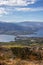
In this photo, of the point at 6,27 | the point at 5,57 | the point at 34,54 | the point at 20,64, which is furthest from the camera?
the point at 6,27

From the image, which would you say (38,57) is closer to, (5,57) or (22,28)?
(5,57)

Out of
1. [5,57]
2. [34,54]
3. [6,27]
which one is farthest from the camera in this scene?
[6,27]

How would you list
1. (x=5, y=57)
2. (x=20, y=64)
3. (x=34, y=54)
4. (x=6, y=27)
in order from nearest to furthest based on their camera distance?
(x=20, y=64) → (x=5, y=57) → (x=34, y=54) → (x=6, y=27)

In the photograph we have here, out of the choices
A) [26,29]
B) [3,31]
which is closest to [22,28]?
[26,29]

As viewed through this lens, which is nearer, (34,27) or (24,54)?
(24,54)

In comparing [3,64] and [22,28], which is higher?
[3,64]

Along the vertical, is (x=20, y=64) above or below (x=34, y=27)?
above

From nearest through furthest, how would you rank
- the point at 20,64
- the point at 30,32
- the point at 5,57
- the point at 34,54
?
1. the point at 20,64
2. the point at 5,57
3. the point at 34,54
4. the point at 30,32

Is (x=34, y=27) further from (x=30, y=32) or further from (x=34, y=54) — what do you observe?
(x=34, y=54)

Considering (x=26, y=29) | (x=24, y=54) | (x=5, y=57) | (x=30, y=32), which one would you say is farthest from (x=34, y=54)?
(x=26, y=29)
